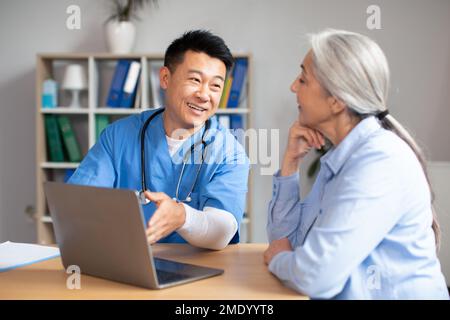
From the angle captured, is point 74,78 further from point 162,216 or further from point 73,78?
point 162,216

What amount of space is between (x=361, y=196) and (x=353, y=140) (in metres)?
0.20

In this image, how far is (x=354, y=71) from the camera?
1293 mm

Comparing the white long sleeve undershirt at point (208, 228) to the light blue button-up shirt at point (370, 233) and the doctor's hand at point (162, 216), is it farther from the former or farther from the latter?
the light blue button-up shirt at point (370, 233)

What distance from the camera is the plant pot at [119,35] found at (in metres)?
3.56

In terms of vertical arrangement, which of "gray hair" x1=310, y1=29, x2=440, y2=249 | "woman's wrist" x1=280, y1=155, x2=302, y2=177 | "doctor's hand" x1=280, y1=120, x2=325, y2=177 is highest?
"gray hair" x1=310, y1=29, x2=440, y2=249

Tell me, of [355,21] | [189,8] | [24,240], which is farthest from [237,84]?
[24,240]

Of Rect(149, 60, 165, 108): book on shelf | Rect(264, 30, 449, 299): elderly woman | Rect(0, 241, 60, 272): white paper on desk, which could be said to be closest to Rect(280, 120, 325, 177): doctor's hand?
Rect(264, 30, 449, 299): elderly woman

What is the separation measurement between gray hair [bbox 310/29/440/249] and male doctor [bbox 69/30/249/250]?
0.58 m

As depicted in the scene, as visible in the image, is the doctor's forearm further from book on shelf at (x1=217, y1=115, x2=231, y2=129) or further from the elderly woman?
book on shelf at (x1=217, y1=115, x2=231, y2=129)

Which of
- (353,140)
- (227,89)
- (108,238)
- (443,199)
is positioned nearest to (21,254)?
(108,238)

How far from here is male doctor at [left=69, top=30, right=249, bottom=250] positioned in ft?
6.13

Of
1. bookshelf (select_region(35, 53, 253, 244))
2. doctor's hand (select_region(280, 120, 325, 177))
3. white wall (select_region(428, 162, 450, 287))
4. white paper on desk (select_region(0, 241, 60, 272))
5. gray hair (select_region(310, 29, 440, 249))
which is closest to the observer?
gray hair (select_region(310, 29, 440, 249))

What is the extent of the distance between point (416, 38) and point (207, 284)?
9.62 ft

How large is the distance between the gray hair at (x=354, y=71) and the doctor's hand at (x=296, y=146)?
274mm
